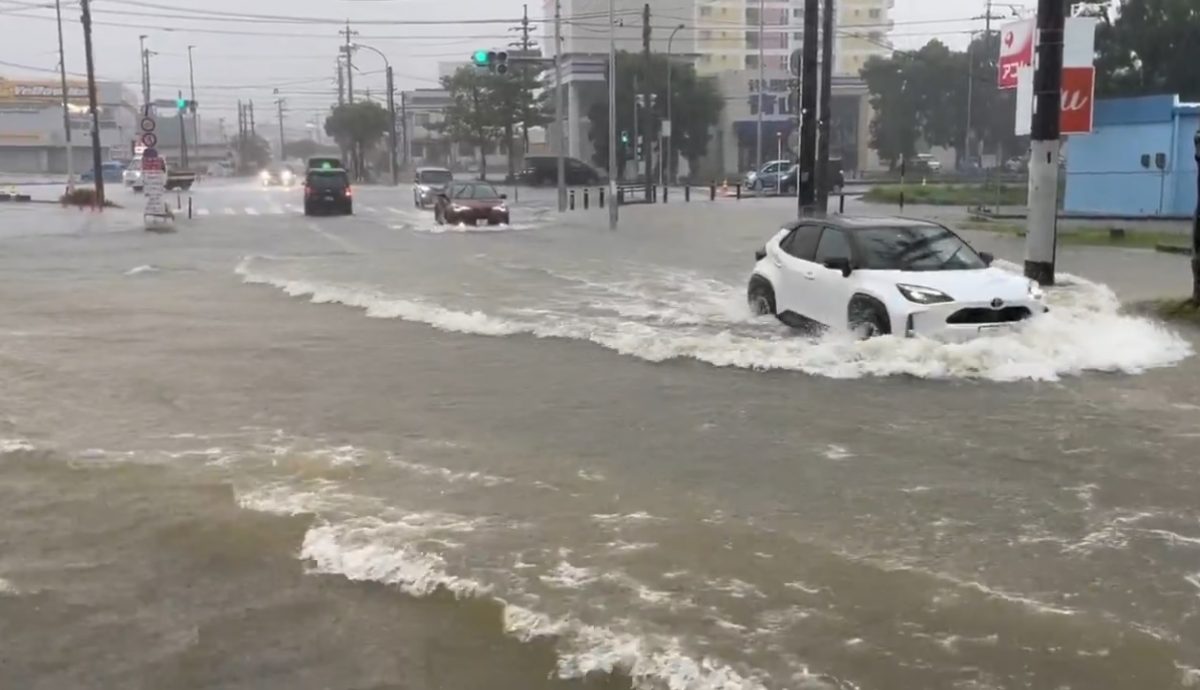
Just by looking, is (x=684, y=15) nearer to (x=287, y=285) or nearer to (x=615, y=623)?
(x=287, y=285)

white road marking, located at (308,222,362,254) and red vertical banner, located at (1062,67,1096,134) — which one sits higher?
red vertical banner, located at (1062,67,1096,134)

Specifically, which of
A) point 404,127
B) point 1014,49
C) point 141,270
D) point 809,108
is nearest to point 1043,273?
point 809,108

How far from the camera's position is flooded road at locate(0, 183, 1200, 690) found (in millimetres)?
5070

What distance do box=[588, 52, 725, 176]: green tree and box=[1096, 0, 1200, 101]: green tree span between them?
33913 mm

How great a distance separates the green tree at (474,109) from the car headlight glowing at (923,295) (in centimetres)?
7379

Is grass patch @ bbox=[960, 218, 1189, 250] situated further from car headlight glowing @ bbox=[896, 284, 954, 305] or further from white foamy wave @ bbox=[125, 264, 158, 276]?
white foamy wave @ bbox=[125, 264, 158, 276]

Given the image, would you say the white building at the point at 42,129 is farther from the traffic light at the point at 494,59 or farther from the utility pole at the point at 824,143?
the utility pole at the point at 824,143

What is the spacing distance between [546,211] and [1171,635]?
41523 mm

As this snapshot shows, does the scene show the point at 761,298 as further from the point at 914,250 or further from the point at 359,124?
the point at 359,124

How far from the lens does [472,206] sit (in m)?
36.0

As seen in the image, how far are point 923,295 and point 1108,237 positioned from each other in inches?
725

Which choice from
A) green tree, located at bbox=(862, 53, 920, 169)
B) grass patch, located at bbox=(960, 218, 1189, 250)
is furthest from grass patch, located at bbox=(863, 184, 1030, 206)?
green tree, located at bbox=(862, 53, 920, 169)

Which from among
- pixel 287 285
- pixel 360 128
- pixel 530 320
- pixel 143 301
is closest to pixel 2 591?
pixel 530 320

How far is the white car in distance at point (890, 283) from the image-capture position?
11625 millimetres
